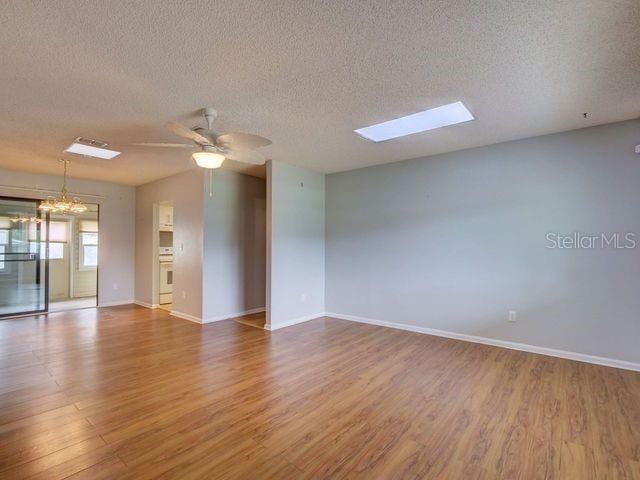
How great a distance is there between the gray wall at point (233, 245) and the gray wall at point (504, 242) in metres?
1.66

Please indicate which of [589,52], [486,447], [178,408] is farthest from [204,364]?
[589,52]

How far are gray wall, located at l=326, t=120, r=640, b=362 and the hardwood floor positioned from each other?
Answer: 507 millimetres

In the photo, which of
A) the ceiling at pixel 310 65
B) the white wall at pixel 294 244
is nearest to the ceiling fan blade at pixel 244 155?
the ceiling at pixel 310 65

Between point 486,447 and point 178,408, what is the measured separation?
7.39ft

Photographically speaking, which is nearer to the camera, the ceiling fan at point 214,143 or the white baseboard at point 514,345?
the ceiling fan at point 214,143

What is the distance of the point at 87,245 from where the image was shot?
25.6ft

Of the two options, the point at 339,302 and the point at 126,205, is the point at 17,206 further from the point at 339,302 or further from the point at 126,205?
the point at 339,302

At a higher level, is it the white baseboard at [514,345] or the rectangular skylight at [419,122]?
the rectangular skylight at [419,122]

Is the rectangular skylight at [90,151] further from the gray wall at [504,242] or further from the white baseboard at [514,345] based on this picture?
the white baseboard at [514,345]

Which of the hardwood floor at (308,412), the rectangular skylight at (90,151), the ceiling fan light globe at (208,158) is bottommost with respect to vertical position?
the hardwood floor at (308,412)

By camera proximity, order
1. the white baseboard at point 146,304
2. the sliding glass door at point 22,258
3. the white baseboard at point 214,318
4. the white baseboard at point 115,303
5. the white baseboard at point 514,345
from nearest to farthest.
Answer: the white baseboard at point 514,345, the white baseboard at point 214,318, the sliding glass door at point 22,258, the white baseboard at point 146,304, the white baseboard at point 115,303

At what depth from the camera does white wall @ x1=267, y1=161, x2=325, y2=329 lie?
4930mm

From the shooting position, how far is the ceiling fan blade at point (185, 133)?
250 centimetres

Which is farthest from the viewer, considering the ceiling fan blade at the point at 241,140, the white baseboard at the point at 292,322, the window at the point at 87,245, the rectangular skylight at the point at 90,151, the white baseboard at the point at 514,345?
the window at the point at 87,245
